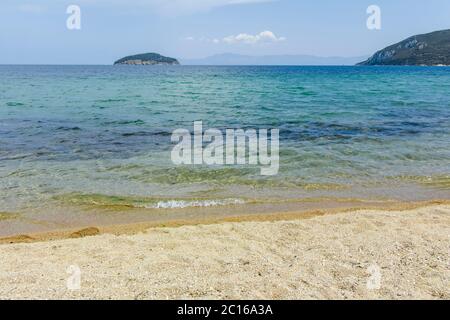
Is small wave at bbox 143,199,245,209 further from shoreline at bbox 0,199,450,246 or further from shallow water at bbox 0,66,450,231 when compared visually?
shoreline at bbox 0,199,450,246

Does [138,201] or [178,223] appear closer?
[178,223]

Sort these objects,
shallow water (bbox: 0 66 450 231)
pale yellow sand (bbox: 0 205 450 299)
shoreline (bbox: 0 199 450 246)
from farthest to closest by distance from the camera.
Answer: shallow water (bbox: 0 66 450 231) → shoreline (bbox: 0 199 450 246) → pale yellow sand (bbox: 0 205 450 299)

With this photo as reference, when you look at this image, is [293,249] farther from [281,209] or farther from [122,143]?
[122,143]

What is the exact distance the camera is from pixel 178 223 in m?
9.20

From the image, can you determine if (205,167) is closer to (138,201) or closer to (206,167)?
(206,167)

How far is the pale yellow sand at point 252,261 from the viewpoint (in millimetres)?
5613

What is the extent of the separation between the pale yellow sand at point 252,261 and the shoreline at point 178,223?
0.45m

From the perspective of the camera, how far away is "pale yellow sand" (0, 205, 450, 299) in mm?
5613

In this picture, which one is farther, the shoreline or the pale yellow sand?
the shoreline

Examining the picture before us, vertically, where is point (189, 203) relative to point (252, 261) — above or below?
above

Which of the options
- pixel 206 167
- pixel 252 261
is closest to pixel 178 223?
pixel 252 261

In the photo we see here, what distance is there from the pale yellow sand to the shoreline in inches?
17.7

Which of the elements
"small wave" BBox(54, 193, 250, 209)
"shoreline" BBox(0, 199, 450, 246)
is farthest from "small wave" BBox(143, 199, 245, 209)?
"shoreline" BBox(0, 199, 450, 246)

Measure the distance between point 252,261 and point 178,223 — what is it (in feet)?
9.61
